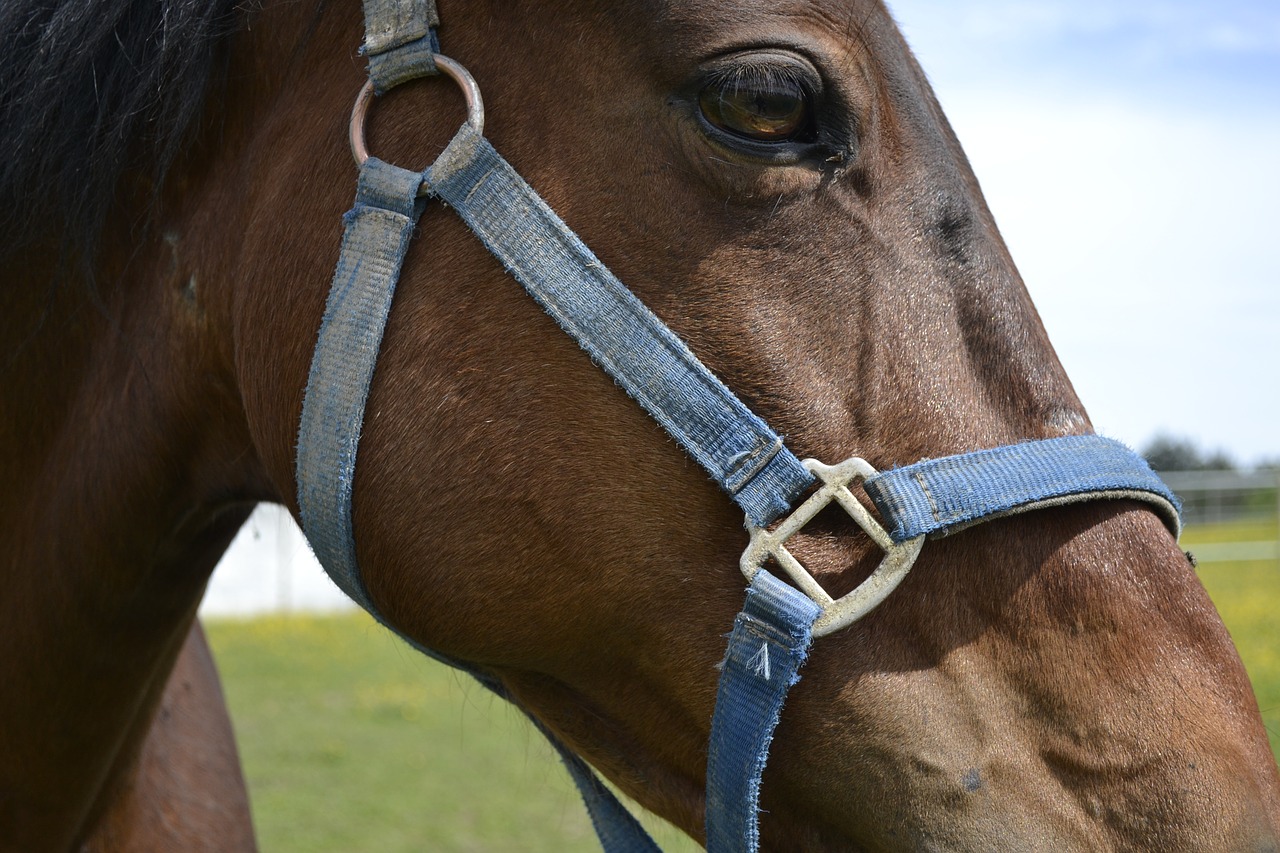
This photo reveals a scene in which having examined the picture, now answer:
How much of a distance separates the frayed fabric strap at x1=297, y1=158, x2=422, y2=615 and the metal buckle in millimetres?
579

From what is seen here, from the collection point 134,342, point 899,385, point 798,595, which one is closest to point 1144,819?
point 798,595

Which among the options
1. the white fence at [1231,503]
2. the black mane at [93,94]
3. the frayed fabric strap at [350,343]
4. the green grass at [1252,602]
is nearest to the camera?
the frayed fabric strap at [350,343]

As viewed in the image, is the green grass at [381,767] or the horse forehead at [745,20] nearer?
the horse forehead at [745,20]

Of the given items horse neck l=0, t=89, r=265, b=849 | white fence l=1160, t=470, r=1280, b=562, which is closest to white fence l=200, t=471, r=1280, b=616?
white fence l=1160, t=470, r=1280, b=562

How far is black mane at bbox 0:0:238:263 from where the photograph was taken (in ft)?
5.53

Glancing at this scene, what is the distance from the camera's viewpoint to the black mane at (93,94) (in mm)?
1686

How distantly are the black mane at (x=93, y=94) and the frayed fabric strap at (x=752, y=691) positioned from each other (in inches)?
46.0

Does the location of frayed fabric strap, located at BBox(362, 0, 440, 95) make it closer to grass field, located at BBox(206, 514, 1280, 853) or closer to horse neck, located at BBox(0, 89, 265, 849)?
horse neck, located at BBox(0, 89, 265, 849)

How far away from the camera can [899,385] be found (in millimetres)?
1394

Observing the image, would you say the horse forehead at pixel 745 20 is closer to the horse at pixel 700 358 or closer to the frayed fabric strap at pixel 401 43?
the horse at pixel 700 358

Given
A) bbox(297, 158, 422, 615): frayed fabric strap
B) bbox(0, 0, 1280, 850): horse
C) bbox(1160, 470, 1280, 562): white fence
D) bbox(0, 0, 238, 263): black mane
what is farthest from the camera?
bbox(1160, 470, 1280, 562): white fence

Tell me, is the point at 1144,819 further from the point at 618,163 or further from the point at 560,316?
the point at 618,163

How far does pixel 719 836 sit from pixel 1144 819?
517mm

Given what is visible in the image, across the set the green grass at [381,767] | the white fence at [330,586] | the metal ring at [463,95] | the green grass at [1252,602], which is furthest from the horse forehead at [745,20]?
the white fence at [330,586]
